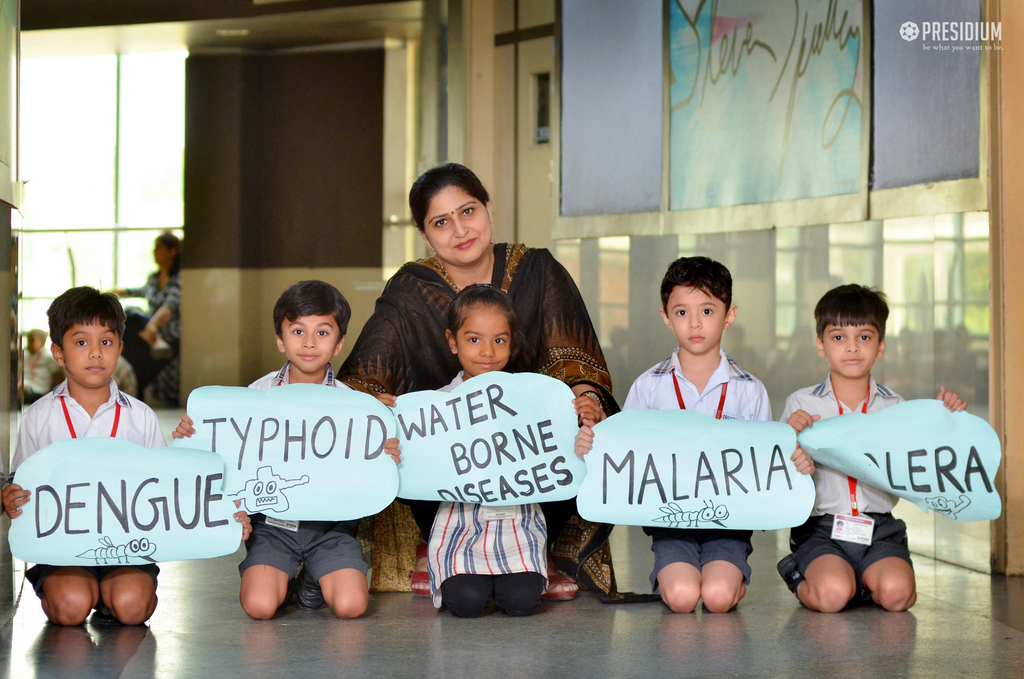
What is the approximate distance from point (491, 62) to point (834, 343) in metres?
3.46

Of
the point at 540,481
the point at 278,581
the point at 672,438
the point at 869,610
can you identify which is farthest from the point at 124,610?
the point at 869,610

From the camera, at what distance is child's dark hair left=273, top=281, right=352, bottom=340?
8.88 feet

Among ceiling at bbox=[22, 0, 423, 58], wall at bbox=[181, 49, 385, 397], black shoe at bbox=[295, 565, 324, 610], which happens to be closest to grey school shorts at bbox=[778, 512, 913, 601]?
black shoe at bbox=[295, 565, 324, 610]

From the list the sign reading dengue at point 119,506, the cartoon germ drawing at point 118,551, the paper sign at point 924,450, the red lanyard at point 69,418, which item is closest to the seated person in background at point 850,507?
the paper sign at point 924,450

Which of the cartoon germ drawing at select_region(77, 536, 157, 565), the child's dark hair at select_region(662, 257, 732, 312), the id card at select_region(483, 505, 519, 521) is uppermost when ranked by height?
the child's dark hair at select_region(662, 257, 732, 312)

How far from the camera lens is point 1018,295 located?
3.24 meters

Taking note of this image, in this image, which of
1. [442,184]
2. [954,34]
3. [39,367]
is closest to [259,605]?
[442,184]

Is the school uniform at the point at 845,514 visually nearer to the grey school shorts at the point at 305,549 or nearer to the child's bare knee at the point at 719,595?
the child's bare knee at the point at 719,595

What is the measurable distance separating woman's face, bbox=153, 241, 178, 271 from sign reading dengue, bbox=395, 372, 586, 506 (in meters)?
6.48

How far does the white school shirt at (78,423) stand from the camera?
2637 mm

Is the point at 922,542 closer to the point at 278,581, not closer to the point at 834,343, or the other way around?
the point at 834,343

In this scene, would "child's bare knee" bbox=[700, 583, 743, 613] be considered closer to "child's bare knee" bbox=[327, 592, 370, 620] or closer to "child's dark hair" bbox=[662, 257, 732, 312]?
"child's dark hair" bbox=[662, 257, 732, 312]

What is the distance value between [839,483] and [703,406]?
42cm

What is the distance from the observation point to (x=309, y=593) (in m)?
2.78
